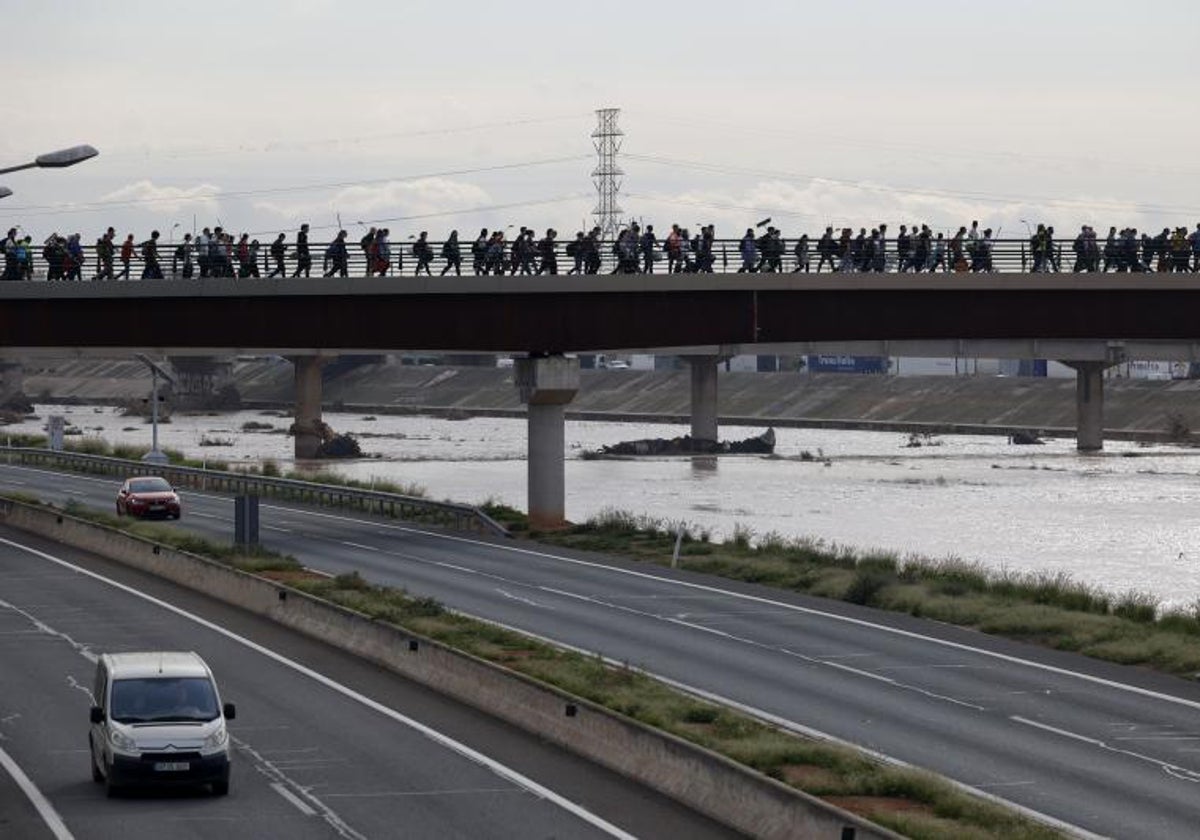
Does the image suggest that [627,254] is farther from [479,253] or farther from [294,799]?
[294,799]

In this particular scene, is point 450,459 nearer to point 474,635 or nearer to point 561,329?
point 561,329

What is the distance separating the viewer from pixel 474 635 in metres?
36.6

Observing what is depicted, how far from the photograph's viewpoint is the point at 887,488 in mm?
94875

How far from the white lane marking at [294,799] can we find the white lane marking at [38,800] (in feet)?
8.92

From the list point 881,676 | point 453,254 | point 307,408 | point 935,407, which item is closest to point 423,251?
point 453,254

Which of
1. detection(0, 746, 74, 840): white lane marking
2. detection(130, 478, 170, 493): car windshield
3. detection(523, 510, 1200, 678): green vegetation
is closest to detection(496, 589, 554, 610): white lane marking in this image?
detection(523, 510, 1200, 678): green vegetation

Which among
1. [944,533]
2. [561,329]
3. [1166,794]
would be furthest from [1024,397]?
[1166,794]

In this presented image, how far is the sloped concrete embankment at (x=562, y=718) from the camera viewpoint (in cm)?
2156

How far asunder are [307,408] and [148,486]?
62.2 meters

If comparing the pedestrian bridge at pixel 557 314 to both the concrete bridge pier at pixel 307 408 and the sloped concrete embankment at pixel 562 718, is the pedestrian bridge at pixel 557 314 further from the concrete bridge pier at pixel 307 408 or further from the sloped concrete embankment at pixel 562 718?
the concrete bridge pier at pixel 307 408

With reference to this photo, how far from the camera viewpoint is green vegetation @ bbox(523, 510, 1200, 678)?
3791 centimetres

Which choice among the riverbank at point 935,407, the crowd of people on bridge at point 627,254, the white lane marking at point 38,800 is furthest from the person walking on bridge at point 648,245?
the riverbank at point 935,407

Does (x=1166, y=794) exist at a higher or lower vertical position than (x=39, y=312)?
lower

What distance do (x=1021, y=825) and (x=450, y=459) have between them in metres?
101
